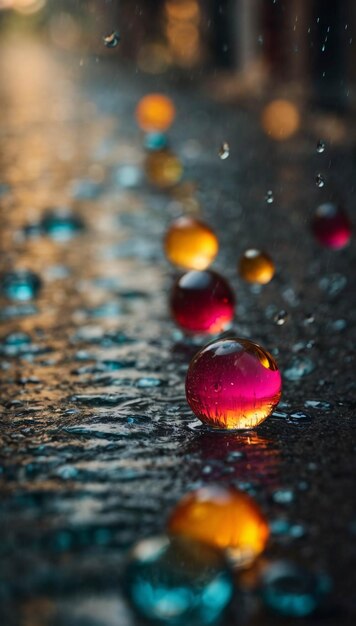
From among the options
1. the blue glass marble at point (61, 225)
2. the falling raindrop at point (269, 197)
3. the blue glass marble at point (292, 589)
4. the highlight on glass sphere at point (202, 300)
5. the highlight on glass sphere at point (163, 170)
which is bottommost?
the blue glass marble at point (292, 589)

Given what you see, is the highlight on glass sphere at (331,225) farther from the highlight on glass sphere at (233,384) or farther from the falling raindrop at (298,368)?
the highlight on glass sphere at (233,384)

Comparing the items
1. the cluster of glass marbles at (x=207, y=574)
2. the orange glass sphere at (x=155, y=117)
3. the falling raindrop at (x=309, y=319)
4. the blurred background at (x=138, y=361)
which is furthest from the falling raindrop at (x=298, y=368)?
the orange glass sphere at (x=155, y=117)

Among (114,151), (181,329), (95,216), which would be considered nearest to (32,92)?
(114,151)

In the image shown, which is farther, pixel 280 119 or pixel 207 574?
pixel 280 119

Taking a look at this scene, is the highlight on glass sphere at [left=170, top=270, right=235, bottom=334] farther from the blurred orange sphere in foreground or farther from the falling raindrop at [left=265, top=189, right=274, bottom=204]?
the blurred orange sphere in foreground

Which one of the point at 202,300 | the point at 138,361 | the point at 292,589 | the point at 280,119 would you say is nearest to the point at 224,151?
the point at 280,119

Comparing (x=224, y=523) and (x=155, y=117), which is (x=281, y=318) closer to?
(x=224, y=523)
